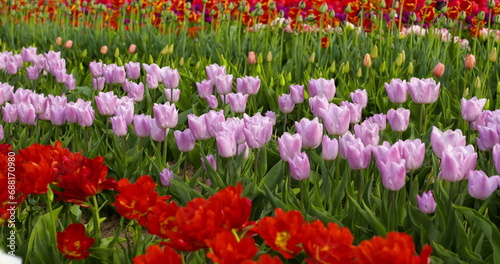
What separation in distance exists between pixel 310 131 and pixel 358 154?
193 mm

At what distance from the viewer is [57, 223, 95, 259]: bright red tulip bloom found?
1.62 meters

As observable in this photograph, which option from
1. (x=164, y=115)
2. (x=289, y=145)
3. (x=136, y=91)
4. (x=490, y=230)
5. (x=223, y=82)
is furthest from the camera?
(x=136, y=91)

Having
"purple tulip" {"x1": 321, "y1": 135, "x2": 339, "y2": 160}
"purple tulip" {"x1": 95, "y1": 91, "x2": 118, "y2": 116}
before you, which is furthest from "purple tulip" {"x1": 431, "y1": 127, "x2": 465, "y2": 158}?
"purple tulip" {"x1": 95, "y1": 91, "x2": 118, "y2": 116}

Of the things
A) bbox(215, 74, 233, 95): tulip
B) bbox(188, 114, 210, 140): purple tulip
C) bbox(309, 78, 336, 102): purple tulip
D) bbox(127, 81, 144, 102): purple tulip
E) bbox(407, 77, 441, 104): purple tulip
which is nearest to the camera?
bbox(188, 114, 210, 140): purple tulip

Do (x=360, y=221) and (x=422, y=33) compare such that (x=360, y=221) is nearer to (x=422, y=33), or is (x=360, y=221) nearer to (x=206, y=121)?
(x=206, y=121)

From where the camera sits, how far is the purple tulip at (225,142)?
6.31 ft

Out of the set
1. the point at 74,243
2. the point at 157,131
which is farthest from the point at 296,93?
the point at 74,243

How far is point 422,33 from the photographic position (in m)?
5.51

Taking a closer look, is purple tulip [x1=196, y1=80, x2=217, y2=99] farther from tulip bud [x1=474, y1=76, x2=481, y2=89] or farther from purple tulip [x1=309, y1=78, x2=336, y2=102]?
tulip bud [x1=474, y1=76, x2=481, y2=89]

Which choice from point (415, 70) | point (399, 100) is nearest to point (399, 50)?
point (415, 70)

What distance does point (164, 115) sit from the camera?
7.38 ft

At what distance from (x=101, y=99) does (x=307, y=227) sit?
1588 millimetres

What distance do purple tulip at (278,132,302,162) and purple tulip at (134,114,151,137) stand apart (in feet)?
2.23

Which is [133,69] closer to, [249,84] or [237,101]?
[249,84]
